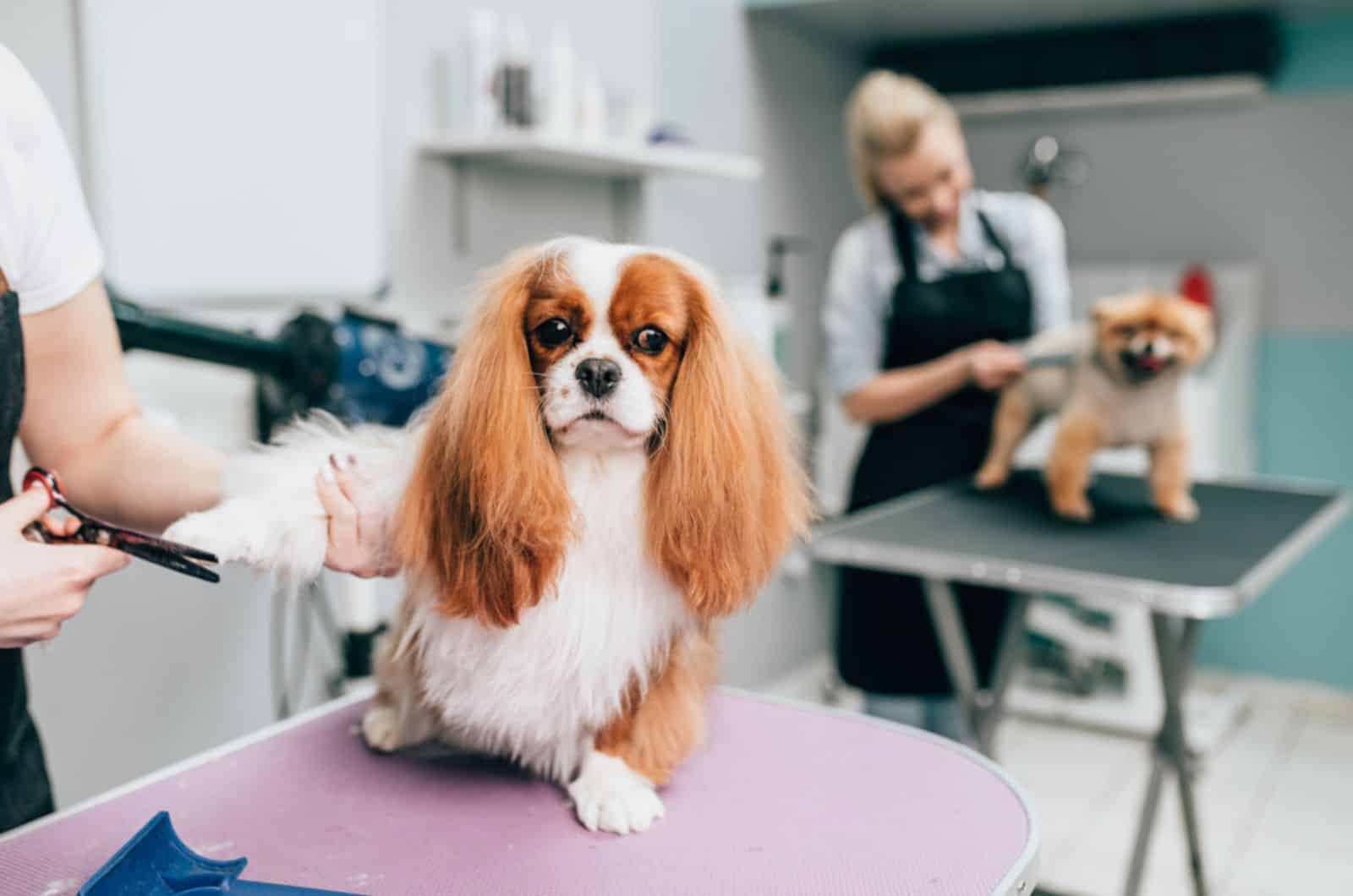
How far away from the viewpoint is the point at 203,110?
1729 millimetres

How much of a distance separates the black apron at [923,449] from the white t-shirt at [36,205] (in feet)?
4.89

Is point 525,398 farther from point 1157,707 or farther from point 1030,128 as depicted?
point 1030,128

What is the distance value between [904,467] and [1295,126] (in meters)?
1.97

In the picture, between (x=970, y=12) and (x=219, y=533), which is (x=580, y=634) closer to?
(x=219, y=533)

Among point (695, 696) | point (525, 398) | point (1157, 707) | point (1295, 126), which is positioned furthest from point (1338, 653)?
point (525, 398)

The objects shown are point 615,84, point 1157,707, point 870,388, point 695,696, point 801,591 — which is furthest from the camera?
point 801,591

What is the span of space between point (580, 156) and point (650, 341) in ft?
4.94

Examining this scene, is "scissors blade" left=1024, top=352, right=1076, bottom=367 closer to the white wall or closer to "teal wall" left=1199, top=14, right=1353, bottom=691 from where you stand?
the white wall

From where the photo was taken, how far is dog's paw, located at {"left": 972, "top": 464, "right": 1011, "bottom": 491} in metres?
2.12

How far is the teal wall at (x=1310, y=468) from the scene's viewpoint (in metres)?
3.29

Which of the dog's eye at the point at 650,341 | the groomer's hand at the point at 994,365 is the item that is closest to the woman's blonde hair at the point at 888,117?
the groomer's hand at the point at 994,365

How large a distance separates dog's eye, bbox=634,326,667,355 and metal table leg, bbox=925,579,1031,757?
1.06 metres

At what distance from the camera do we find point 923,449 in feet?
7.12

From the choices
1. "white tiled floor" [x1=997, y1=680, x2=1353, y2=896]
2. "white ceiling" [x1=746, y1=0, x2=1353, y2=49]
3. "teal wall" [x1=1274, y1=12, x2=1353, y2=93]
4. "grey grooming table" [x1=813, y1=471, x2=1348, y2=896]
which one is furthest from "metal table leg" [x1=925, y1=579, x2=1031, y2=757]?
"teal wall" [x1=1274, y1=12, x2=1353, y2=93]
